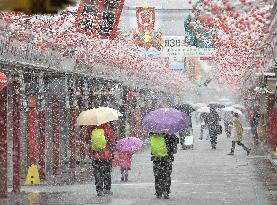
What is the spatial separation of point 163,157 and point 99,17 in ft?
23.7

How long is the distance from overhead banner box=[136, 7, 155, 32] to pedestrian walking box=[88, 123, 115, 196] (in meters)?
22.6

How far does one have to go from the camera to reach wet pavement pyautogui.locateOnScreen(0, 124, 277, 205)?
16703mm

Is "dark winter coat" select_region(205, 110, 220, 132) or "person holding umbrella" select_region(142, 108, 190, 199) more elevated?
"dark winter coat" select_region(205, 110, 220, 132)

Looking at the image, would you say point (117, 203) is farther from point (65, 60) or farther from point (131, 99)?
point (131, 99)

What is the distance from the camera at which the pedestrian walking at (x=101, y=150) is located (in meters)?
17.3

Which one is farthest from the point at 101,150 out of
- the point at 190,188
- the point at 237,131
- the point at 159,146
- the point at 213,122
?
the point at 213,122

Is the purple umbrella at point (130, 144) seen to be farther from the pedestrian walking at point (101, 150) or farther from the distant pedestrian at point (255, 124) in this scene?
the distant pedestrian at point (255, 124)

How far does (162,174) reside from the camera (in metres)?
17.2

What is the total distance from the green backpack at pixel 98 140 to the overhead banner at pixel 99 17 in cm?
557

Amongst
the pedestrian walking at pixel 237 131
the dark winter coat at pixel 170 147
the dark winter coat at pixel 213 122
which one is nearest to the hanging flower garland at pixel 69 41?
the dark winter coat at pixel 170 147

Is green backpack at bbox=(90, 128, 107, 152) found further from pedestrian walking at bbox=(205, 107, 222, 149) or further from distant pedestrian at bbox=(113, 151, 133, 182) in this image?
pedestrian walking at bbox=(205, 107, 222, 149)

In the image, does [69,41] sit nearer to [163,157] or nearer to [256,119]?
[163,157]

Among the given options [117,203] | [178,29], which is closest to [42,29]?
[117,203]

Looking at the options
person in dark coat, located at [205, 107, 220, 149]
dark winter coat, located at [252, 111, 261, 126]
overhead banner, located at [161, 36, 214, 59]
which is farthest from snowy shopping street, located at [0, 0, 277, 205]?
overhead banner, located at [161, 36, 214, 59]
